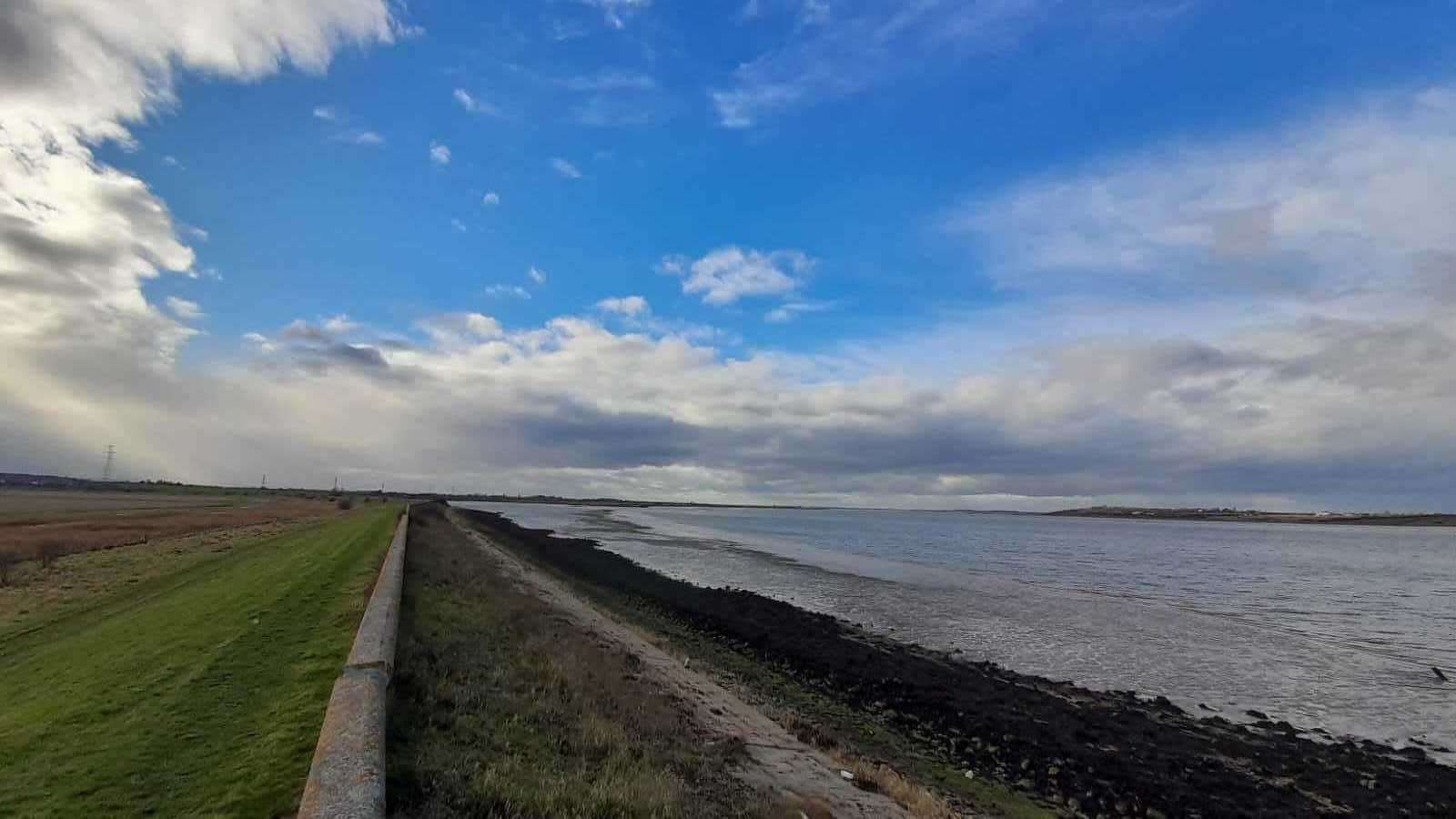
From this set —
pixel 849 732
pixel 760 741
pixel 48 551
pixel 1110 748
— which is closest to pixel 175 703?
pixel 760 741

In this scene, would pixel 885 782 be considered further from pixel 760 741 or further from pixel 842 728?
pixel 842 728

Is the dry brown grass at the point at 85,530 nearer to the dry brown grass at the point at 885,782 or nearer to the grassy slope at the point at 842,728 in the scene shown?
the grassy slope at the point at 842,728

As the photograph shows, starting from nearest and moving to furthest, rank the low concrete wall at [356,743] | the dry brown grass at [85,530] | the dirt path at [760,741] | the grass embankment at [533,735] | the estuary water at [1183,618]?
the low concrete wall at [356,743] < the grass embankment at [533,735] < the dirt path at [760,741] < the estuary water at [1183,618] < the dry brown grass at [85,530]

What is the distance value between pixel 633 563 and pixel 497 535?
72.1 feet

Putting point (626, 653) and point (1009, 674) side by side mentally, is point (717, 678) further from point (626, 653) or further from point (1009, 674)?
point (1009, 674)

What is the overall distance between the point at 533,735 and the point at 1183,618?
3225 cm

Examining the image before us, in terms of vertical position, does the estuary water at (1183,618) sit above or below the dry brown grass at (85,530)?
below

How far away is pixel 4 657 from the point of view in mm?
14430

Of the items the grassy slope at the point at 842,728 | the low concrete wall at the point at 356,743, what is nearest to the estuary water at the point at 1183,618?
the grassy slope at the point at 842,728

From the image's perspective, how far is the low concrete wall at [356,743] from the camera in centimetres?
532

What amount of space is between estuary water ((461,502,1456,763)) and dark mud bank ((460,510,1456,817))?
5.67ft

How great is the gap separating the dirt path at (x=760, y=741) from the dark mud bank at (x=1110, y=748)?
346 cm

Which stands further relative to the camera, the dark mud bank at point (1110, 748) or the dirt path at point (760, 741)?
the dark mud bank at point (1110, 748)

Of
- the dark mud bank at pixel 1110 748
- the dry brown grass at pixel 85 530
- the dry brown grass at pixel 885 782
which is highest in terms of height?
the dry brown grass at pixel 85 530
